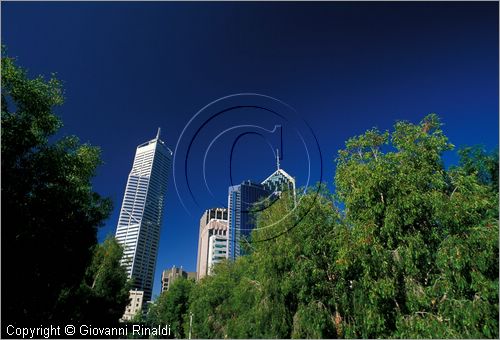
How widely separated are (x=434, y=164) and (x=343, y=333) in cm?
885

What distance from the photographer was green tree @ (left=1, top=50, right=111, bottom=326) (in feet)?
40.4

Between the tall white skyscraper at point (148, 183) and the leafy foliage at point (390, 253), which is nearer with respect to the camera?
the leafy foliage at point (390, 253)

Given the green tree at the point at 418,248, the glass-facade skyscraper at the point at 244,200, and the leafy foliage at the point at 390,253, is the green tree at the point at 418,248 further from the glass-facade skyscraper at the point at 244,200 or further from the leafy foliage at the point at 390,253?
the glass-facade skyscraper at the point at 244,200

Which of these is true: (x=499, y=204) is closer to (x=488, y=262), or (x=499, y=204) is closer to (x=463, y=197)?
(x=463, y=197)

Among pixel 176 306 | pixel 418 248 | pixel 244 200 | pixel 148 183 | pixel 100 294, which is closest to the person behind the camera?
pixel 418 248

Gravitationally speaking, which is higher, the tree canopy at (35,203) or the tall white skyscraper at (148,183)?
the tall white skyscraper at (148,183)

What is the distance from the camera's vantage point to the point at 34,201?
511 inches

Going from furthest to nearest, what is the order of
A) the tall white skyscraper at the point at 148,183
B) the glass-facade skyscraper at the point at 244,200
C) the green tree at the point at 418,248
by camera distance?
the tall white skyscraper at the point at 148,183, the glass-facade skyscraper at the point at 244,200, the green tree at the point at 418,248

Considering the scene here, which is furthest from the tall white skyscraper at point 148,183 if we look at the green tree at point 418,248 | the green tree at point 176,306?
the green tree at point 418,248

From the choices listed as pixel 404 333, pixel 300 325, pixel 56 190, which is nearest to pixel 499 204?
pixel 404 333

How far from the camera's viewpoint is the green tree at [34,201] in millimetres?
12305

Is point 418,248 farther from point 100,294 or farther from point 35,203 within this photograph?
point 100,294

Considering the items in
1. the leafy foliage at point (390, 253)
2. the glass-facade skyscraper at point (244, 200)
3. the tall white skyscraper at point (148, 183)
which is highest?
the tall white skyscraper at point (148, 183)

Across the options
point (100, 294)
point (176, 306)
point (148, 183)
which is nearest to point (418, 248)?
point (100, 294)
